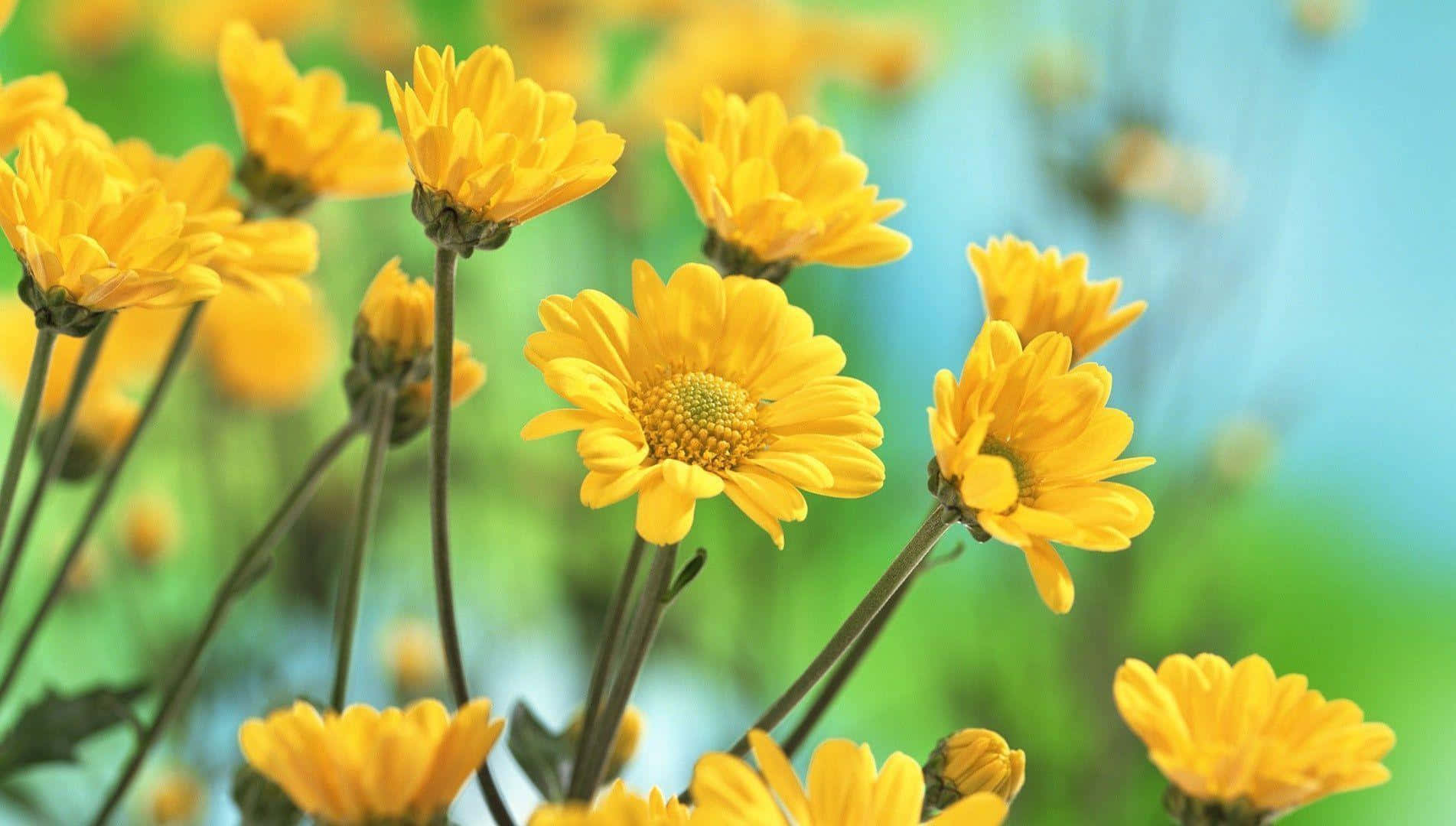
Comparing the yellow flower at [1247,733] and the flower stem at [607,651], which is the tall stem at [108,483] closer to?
the flower stem at [607,651]

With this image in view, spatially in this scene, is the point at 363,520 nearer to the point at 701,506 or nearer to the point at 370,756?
the point at 370,756

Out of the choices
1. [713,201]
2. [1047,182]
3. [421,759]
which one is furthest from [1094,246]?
[421,759]

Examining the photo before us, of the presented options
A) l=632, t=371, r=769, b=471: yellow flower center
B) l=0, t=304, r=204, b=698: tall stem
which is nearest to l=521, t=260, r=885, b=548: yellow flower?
l=632, t=371, r=769, b=471: yellow flower center

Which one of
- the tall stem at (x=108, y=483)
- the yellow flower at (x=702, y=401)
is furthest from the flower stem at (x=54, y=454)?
the yellow flower at (x=702, y=401)

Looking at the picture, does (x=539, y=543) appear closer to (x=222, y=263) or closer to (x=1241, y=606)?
(x=1241, y=606)

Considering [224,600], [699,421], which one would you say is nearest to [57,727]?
[224,600]

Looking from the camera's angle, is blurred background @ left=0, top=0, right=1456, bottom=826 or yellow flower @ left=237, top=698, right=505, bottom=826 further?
blurred background @ left=0, top=0, right=1456, bottom=826

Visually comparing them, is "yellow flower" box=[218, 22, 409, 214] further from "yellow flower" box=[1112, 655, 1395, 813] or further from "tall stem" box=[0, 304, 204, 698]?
"yellow flower" box=[1112, 655, 1395, 813]

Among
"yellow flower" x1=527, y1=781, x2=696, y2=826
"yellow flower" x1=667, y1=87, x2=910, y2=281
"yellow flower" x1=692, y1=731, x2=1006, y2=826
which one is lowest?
"yellow flower" x1=527, y1=781, x2=696, y2=826
